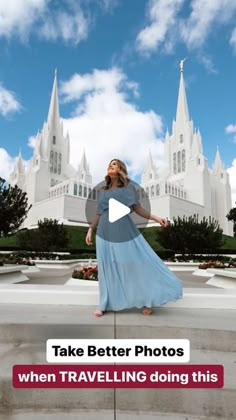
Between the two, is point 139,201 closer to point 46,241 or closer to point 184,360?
point 184,360

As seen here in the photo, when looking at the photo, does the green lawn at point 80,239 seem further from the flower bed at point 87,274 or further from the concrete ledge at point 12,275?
the flower bed at point 87,274

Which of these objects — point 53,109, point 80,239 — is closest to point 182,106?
point 53,109

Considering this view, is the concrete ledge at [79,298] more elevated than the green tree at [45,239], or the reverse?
the green tree at [45,239]

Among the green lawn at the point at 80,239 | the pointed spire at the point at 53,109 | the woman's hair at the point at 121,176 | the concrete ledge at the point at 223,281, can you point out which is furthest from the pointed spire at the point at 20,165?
the woman's hair at the point at 121,176

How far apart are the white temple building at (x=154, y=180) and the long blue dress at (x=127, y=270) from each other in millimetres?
58556

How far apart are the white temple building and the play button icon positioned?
58.4 metres

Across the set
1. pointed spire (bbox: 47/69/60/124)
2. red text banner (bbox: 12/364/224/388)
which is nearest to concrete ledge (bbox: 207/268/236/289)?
red text banner (bbox: 12/364/224/388)

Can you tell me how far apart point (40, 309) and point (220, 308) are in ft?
8.37

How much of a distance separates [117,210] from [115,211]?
3 cm

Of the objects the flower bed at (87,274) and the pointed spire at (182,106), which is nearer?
the flower bed at (87,274)

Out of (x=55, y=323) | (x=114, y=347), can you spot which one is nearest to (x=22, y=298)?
(x=55, y=323)

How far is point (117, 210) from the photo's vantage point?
336 centimetres

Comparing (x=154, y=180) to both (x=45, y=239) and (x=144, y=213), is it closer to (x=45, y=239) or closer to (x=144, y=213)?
(x=45, y=239)

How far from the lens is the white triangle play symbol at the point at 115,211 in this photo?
332cm
